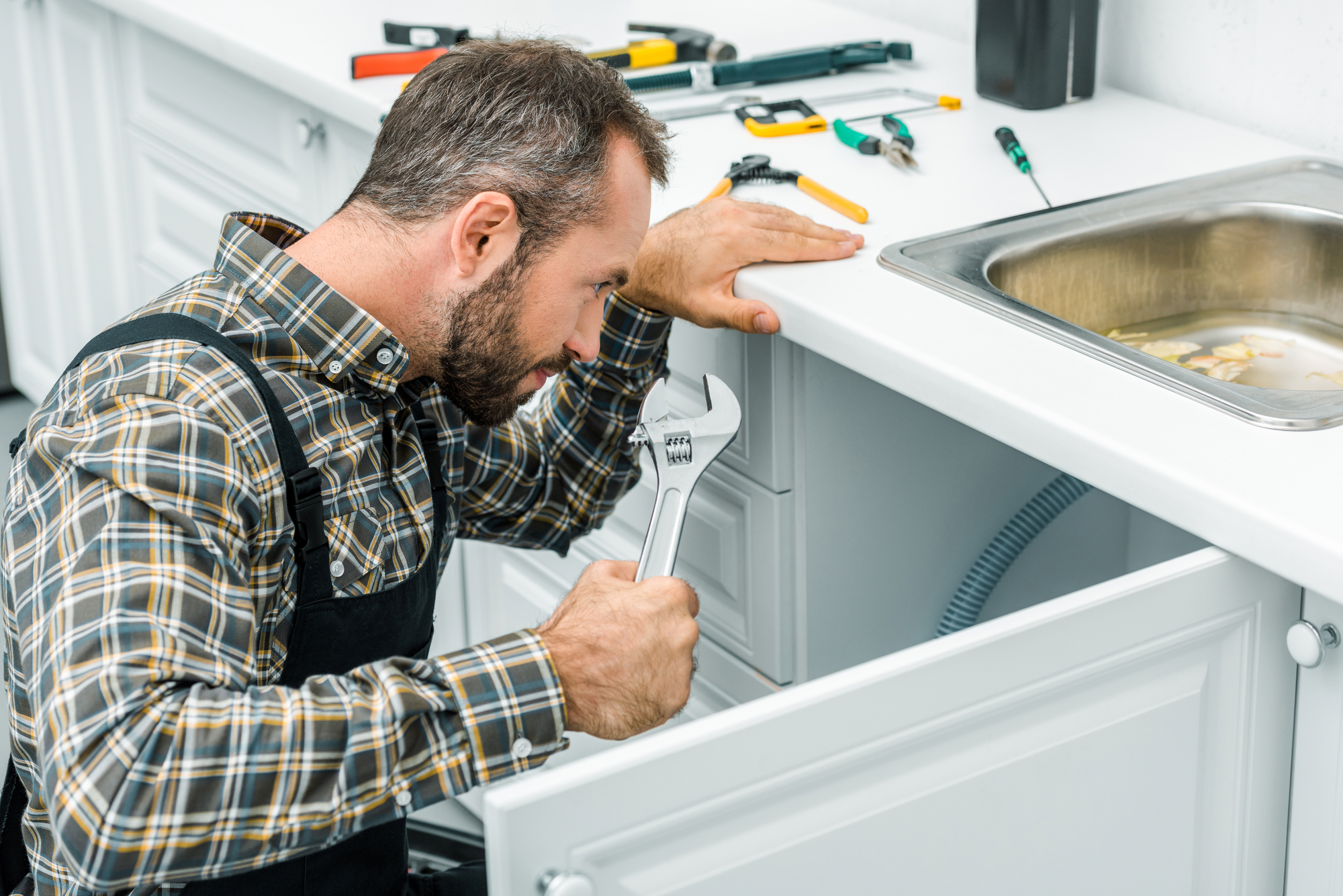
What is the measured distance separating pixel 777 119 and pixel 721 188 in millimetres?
267

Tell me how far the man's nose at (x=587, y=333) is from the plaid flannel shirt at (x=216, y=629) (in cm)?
13

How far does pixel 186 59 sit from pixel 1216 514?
1636mm

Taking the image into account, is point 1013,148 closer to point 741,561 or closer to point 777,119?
point 777,119

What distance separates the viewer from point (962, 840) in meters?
0.80

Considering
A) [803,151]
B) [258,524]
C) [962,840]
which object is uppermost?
[803,151]

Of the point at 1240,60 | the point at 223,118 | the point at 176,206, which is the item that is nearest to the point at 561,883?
the point at 1240,60

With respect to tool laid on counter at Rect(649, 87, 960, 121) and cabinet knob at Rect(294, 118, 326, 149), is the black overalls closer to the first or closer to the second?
tool laid on counter at Rect(649, 87, 960, 121)

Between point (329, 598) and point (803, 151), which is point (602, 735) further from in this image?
point (803, 151)

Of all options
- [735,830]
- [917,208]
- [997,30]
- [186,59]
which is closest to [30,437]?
[735,830]

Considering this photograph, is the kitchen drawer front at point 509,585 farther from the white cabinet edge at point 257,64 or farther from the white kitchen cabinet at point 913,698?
the white cabinet edge at point 257,64

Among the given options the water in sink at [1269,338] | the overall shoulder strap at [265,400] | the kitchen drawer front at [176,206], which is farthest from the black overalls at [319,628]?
the kitchen drawer front at [176,206]

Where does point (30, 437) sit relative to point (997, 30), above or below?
below

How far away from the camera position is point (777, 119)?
1.47 meters

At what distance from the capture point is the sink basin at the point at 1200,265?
119 cm
